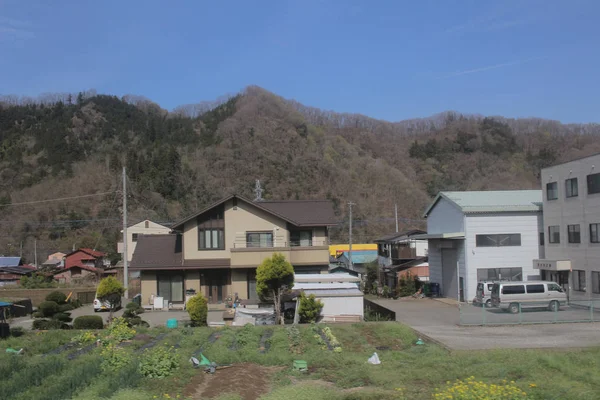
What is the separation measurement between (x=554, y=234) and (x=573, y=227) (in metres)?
1.74

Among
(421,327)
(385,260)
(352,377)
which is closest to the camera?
(352,377)

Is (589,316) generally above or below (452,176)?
below

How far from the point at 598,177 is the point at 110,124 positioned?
98167 millimetres

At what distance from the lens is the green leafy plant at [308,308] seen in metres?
22.0

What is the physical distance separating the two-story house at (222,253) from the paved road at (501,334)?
339 inches

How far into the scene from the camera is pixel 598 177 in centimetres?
2562

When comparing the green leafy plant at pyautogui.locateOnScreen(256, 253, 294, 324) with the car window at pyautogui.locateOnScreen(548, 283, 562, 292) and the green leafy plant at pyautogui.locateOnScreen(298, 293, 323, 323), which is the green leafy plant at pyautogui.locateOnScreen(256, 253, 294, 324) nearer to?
the green leafy plant at pyautogui.locateOnScreen(298, 293, 323, 323)

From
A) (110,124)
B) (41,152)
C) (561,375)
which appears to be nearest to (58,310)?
(561,375)

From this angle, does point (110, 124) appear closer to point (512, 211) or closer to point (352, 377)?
point (512, 211)

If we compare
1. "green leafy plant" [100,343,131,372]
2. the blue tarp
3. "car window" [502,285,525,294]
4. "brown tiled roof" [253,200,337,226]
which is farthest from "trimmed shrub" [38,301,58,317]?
the blue tarp

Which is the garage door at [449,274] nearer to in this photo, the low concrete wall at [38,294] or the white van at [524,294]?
the white van at [524,294]

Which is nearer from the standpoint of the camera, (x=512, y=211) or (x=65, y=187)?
(x=512, y=211)

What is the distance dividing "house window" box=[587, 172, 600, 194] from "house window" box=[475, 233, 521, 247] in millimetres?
5540

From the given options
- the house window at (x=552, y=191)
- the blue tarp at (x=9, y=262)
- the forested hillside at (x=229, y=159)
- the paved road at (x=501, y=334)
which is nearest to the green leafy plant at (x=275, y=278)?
the paved road at (x=501, y=334)
